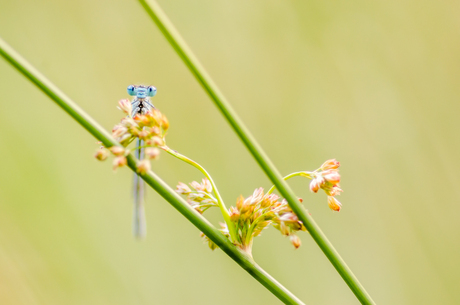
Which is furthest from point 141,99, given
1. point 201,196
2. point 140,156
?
point 201,196

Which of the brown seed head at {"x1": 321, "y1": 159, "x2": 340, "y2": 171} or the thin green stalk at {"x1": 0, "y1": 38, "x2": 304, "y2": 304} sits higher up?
the thin green stalk at {"x1": 0, "y1": 38, "x2": 304, "y2": 304}

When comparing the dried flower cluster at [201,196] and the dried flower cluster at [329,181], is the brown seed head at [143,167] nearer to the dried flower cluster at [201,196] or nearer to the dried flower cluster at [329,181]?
the dried flower cluster at [201,196]

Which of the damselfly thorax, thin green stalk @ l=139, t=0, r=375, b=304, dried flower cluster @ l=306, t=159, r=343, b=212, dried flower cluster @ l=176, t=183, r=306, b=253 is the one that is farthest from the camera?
the damselfly thorax

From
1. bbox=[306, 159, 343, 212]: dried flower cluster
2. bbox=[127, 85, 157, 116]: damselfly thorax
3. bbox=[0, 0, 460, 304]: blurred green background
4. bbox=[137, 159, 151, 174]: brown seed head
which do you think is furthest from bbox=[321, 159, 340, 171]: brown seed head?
bbox=[0, 0, 460, 304]: blurred green background

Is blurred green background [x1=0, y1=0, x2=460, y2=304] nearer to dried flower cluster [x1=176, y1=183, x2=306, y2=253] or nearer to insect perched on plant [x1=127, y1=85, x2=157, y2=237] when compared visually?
insect perched on plant [x1=127, y1=85, x2=157, y2=237]

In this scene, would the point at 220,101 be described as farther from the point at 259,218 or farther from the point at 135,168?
the point at 259,218

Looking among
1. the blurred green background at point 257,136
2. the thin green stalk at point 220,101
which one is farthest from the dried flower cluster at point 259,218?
the blurred green background at point 257,136
